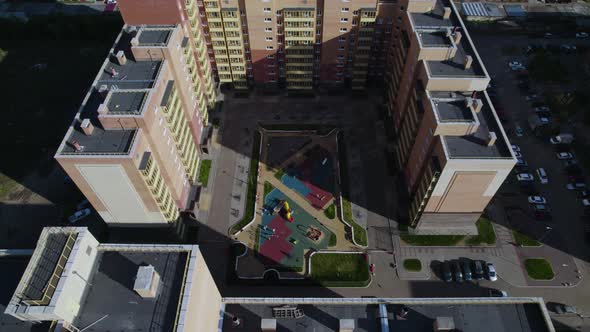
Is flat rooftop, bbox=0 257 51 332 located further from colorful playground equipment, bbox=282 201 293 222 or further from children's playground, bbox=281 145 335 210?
children's playground, bbox=281 145 335 210

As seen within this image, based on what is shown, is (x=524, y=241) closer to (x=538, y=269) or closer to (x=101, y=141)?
(x=538, y=269)

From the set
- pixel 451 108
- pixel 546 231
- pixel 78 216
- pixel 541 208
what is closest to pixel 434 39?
pixel 451 108

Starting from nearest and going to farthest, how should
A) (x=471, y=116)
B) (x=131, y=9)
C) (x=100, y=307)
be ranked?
(x=100, y=307) < (x=471, y=116) < (x=131, y=9)

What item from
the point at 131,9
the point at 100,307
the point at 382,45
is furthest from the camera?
the point at 382,45

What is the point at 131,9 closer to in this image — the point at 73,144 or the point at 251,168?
the point at 73,144

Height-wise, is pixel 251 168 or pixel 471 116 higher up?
pixel 471 116

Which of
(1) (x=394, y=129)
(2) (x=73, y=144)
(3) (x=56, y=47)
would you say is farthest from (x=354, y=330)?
(3) (x=56, y=47)

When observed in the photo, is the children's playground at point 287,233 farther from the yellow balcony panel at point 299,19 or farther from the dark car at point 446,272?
the yellow balcony panel at point 299,19
